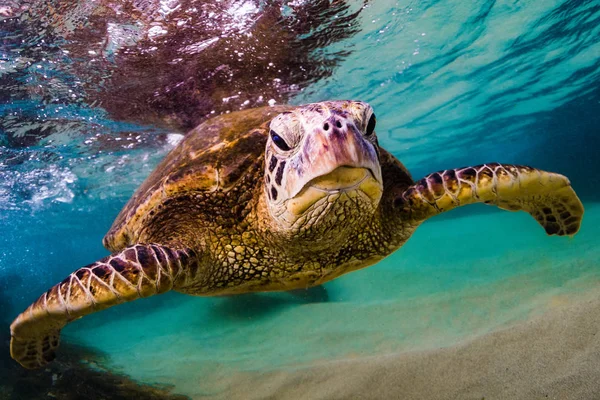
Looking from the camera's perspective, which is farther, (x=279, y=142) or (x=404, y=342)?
(x=404, y=342)

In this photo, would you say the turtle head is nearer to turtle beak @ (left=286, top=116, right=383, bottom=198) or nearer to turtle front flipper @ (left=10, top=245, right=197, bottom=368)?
turtle beak @ (left=286, top=116, right=383, bottom=198)

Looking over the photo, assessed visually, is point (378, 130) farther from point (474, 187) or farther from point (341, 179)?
point (341, 179)

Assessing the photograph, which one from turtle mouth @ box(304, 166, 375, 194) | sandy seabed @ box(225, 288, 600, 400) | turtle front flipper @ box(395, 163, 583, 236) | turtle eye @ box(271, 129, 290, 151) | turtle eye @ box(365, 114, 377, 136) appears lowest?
sandy seabed @ box(225, 288, 600, 400)

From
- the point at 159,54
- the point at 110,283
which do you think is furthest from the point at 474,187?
the point at 159,54

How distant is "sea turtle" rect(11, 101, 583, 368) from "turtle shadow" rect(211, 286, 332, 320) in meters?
7.22

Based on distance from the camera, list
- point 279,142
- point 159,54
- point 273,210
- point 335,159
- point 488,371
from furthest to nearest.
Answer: point 159,54
point 488,371
point 273,210
point 279,142
point 335,159

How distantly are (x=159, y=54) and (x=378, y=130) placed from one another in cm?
1182

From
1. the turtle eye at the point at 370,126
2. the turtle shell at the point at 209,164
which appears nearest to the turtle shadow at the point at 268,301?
A: the turtle shell at the point at 209,164

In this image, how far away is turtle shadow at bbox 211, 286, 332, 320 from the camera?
10.6m

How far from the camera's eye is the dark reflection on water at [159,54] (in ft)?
17.1

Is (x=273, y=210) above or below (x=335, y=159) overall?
below

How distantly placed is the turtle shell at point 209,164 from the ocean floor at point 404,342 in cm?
272

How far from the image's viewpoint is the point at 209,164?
10.1 ft

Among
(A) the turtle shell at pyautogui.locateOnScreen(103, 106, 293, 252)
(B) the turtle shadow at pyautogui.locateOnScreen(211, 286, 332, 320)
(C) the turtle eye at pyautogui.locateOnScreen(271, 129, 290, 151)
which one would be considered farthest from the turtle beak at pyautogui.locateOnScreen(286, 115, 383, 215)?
(B) the turtle shadow at pyautogui.locateOnScreen(211, 286, 332, 320)
